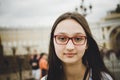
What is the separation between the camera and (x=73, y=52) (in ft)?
4.74

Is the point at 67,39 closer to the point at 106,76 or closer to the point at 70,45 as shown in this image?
the point at 70,45

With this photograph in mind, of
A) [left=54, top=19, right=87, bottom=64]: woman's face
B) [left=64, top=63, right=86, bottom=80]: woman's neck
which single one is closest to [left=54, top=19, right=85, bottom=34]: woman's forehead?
[left=54, top=19, right=87, bottom=64]: woman's face

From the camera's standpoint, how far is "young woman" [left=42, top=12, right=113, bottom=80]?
4.77 feet

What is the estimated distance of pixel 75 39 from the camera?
1.45 meters

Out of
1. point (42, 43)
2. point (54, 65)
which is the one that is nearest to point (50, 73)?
point (54, 65)

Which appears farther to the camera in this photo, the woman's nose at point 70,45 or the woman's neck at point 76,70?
the woman's neck at point 76,70

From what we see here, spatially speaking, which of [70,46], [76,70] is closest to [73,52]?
[70,46]

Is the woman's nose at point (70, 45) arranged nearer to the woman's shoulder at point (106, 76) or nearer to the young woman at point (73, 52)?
the young woman at point (73, 52)

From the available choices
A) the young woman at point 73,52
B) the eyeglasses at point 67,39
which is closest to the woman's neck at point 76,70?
the young woman at point 73,52

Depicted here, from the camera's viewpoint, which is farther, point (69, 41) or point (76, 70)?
point (76, 70)

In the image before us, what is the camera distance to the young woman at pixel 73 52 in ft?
4.77

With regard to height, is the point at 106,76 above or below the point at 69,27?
below

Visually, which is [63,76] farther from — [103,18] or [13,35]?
[103,18]

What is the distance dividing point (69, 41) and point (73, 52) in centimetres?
5
